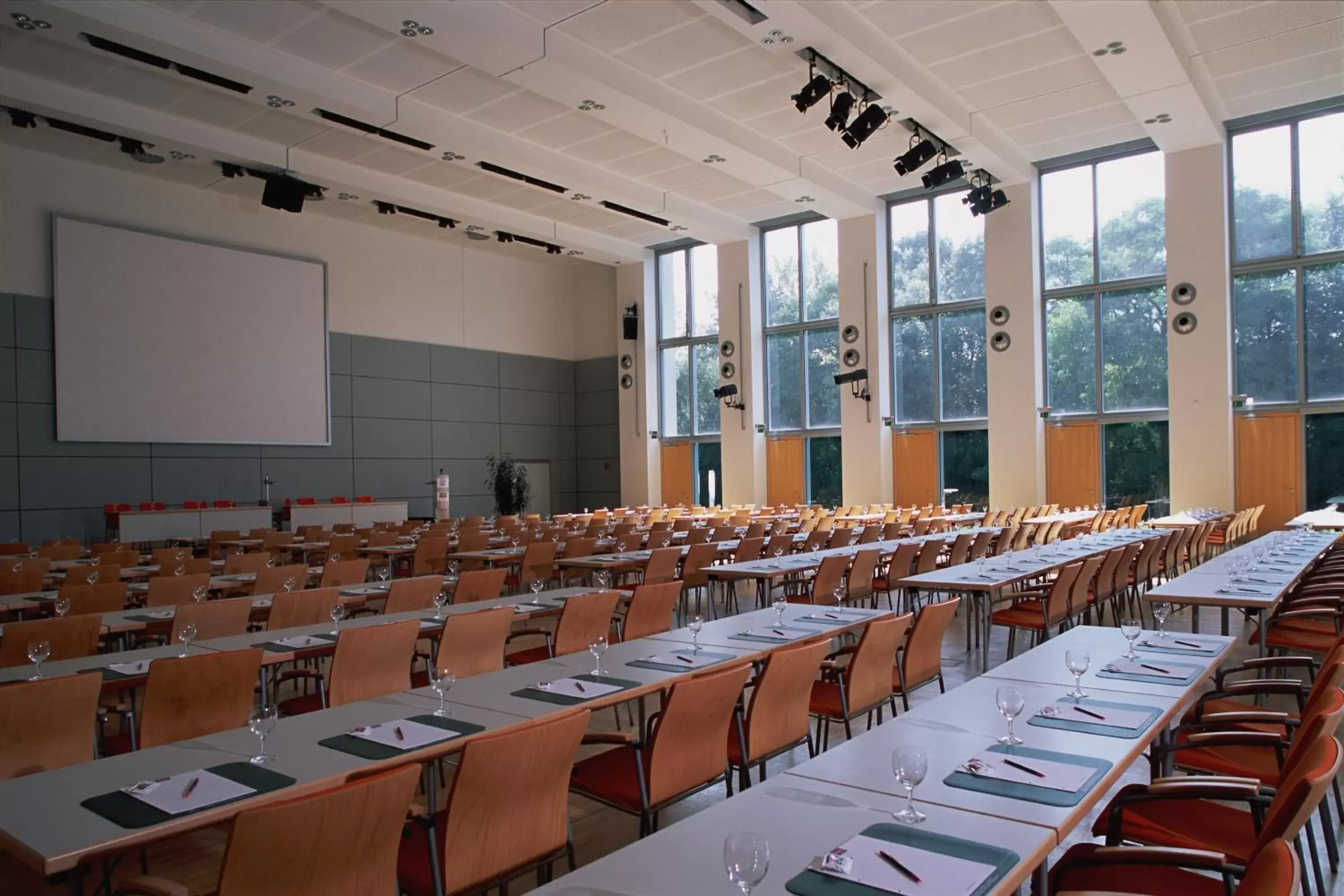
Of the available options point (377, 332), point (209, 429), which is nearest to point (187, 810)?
point (209, 429)

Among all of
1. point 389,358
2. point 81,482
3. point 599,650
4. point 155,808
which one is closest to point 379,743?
point 155,808

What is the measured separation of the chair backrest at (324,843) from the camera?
202 cm

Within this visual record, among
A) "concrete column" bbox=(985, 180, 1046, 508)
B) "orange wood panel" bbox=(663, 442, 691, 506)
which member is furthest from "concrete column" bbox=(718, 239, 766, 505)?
"concrete column" bbox=(985, 180, 1046, 508)

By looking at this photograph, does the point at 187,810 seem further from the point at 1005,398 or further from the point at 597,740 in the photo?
the point at 1005,398

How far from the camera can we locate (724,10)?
973 centimetres

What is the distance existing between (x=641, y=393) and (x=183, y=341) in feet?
30.9

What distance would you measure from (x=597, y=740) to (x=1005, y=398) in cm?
1470

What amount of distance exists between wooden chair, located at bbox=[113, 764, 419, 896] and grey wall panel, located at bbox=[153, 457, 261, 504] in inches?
572

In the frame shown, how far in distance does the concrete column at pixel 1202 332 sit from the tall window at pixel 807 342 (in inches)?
239

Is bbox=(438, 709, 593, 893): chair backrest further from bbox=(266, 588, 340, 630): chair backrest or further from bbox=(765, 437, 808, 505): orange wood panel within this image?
bbox=(765, 437, 808, 505): orange wood panel

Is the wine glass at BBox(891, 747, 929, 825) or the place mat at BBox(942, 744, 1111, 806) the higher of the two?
the wine glass at BBox(891, 747, 929, 825)

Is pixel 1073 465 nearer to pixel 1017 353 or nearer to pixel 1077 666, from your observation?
pixel 1017 353

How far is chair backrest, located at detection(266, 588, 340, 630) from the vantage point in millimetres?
5555

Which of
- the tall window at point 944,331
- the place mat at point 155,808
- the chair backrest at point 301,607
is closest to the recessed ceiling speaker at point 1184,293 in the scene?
the tall window at point 944,331
